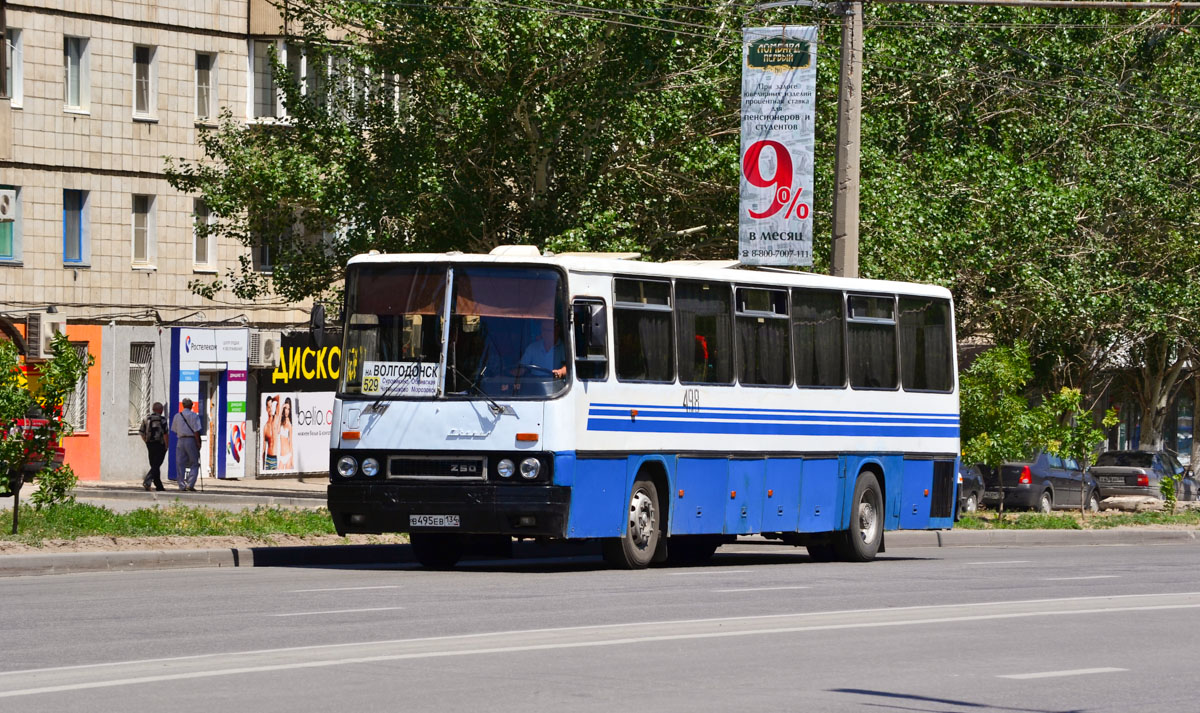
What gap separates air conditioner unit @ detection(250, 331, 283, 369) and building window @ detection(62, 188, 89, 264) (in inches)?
171

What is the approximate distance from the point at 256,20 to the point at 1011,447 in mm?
21017

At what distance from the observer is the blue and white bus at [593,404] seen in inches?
766

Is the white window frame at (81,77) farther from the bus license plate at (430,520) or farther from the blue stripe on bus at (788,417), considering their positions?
the bus license plate at (430,520)

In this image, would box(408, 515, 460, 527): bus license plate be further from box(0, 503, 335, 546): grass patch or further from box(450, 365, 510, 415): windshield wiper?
box(0, 503, 335, 546): grass patch

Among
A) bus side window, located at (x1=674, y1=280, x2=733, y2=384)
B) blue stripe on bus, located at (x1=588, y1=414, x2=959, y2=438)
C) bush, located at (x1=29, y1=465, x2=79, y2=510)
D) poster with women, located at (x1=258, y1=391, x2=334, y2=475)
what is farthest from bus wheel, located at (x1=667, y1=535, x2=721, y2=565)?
poster with women, located at (x1=258, y1=391, x2=334, y2=475)

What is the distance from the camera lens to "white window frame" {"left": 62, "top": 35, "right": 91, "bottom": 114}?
1731 inches

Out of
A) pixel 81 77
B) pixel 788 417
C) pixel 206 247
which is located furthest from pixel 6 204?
pixel 788 417

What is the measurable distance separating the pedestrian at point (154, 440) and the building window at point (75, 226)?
187 inches

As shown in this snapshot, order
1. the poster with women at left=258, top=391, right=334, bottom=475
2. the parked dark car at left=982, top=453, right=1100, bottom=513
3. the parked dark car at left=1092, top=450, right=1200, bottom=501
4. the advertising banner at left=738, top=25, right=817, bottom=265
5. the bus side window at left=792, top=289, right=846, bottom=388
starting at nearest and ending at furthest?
the bus side window at left=792, top=289, right=846, bottom=388
the advertising banner at left=738, top=25, right=817, bottom=265
the parked dark car at left=982, top=453, right=1100, bottom=513
the poster with women at left=258, top=391, right=334, bottom=475
the parked dark car at left=1092, top=450, right=1200, bottom=501

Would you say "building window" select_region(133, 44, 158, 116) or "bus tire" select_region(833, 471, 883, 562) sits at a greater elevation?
"building window" select_region(133, 44, 158, 116)

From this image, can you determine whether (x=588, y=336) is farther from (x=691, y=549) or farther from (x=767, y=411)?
(x=691, y=549)

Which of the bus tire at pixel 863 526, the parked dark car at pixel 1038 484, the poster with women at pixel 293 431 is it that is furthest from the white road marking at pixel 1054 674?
the poster with women at pixel 293 431

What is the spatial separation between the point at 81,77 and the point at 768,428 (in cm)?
2580

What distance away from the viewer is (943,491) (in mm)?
25703
